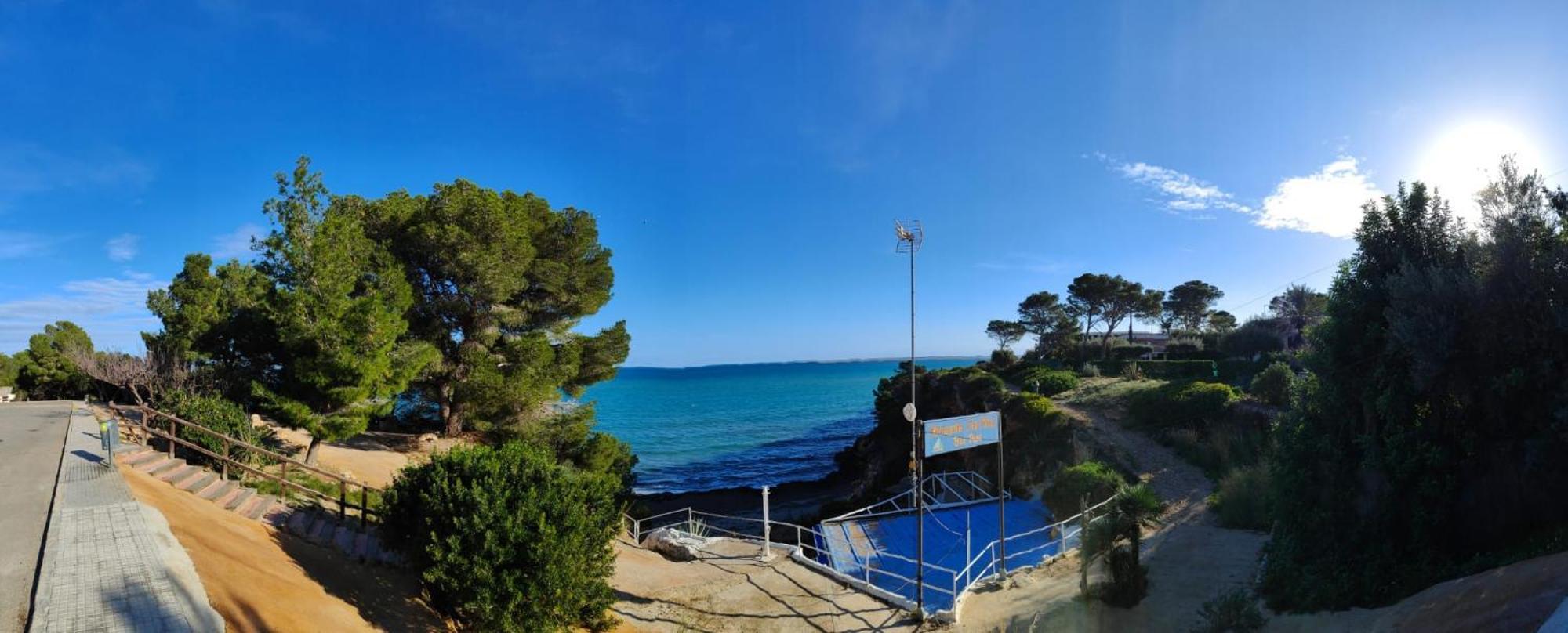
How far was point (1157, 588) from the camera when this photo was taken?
30.2 feet

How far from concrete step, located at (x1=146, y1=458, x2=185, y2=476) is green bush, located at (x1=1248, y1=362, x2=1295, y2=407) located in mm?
28017

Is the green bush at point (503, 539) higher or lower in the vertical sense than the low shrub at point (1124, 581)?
higher

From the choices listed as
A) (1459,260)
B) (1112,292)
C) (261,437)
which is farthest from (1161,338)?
(261,437)

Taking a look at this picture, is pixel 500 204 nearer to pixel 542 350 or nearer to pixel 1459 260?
pixel 542 350

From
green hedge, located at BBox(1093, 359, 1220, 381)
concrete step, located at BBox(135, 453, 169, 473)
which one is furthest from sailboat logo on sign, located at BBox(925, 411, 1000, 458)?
green hedge, located at BBox(1093, 359, 1220, 381)

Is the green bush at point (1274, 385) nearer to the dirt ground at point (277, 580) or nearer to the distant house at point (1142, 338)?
the dirt ground at point (277, 580)

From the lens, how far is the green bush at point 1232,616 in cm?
709

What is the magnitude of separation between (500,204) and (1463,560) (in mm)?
23278

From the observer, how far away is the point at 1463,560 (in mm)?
7066

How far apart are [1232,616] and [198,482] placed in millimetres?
16585

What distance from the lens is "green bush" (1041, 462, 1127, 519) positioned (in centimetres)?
1523

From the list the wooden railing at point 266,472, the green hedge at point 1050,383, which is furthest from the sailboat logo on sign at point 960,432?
the green hedge at point 1050,383

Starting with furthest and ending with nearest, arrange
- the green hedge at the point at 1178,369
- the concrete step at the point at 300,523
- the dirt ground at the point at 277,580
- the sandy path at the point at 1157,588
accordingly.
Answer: the green hedge at the point at 1178,369, the concrete step at the point at 300,523, the sandy path at the point at 1157,588, the dirt ground at the point at 277,580

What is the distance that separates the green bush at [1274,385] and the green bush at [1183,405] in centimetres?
77
